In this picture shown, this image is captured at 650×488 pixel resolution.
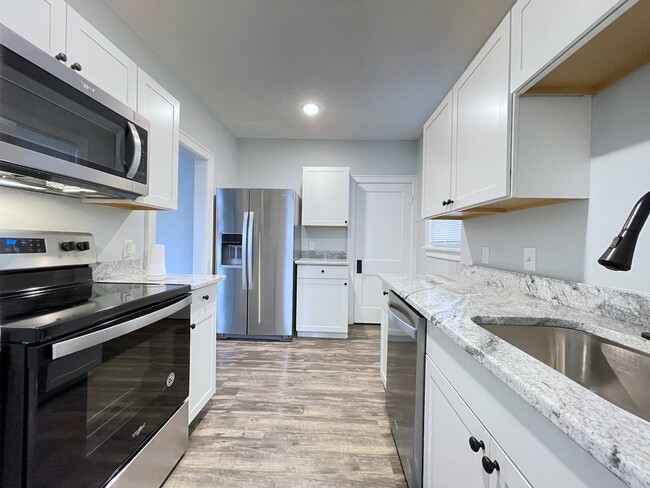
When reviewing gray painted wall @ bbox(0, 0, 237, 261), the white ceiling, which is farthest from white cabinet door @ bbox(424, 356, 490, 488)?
the white ceiling

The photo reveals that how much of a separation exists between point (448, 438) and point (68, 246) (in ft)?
5.83

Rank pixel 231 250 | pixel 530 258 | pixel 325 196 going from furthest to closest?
pixel 325 196 → pixel 231 250 → pixel 530 258

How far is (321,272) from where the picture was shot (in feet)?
11.2

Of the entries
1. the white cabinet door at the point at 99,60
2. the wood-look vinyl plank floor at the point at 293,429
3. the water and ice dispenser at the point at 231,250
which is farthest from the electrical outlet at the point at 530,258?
the water and ice dispenser at the point at 231,250

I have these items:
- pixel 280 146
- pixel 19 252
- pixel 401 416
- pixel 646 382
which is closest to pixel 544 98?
pixel 646 382

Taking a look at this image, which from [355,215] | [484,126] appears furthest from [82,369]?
[355,215]

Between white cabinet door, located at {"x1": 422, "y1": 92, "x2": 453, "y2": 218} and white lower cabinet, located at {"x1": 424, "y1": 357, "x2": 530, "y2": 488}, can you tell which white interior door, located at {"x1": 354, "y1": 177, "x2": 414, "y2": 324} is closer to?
white cabinet door, located at {"x1": 422, "y1": 92, "x2": 453, "y2": 218}

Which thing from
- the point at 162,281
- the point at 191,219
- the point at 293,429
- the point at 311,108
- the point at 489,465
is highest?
the point at 311,108

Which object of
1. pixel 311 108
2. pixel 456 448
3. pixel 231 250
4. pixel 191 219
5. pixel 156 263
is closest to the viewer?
pixel 456 448

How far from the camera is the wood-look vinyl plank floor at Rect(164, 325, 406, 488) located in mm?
1420

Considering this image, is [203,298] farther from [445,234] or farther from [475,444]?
[445,234]

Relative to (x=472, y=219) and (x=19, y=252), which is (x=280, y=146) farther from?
(x=19, y=252)

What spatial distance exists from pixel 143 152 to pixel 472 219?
2.21 meters

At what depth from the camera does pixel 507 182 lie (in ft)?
3.78
